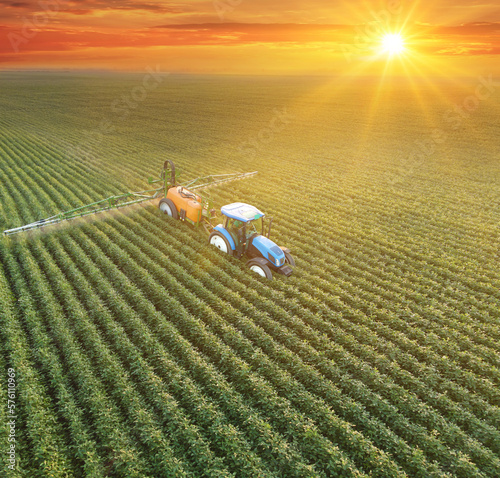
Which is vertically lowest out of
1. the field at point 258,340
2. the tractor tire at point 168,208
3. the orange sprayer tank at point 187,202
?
the field at point 258,340

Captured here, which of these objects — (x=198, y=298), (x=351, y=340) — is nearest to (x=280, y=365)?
(x=351, y=340)

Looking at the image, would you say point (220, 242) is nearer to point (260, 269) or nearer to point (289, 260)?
point (260, 269)

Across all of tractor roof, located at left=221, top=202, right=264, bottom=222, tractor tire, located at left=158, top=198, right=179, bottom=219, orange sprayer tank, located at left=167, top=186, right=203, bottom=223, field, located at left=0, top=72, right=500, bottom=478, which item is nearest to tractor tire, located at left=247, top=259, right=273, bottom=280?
field, located at left=0, top=72, right=500, bottom=478

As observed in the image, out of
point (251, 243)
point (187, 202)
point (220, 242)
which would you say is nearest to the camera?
point (251, 243)

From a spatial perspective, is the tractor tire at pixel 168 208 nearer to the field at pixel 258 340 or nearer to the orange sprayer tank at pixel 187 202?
the orange sprayer tank at pixel 187 202

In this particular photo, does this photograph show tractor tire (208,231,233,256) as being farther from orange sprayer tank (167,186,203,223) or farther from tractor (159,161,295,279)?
orange sprayer tank (167,186,203,223)

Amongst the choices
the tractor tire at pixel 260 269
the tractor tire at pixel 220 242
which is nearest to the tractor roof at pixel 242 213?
the tractor tire at pixel 220 242

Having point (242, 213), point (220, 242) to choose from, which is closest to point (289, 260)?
point (242, 213)

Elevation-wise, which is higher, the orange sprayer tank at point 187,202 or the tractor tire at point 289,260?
the orange sprayer tank at point 187,202
